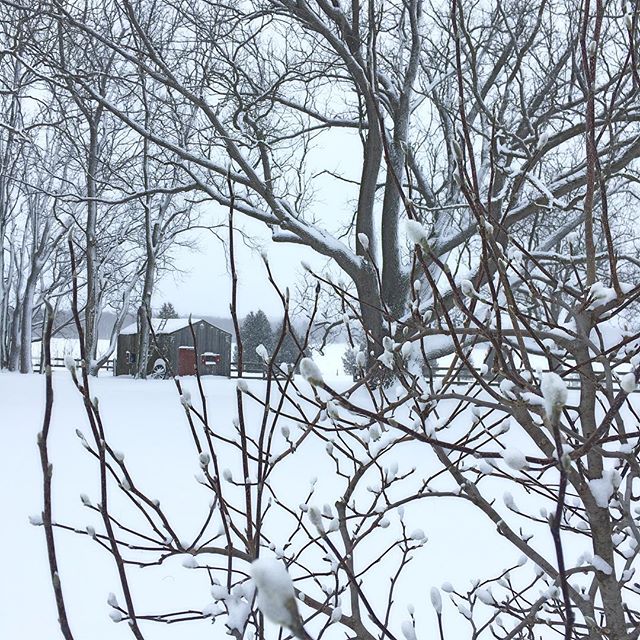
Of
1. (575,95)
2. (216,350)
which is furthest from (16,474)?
(216,350)

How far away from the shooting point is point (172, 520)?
124 inches

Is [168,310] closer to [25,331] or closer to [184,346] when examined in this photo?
[184,346]

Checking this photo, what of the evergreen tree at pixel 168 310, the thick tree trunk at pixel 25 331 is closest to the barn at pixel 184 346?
the thick tree trunk at pixel 25 331

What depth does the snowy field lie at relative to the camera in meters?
2.29

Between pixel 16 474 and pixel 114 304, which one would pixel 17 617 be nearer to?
pixel 16 474

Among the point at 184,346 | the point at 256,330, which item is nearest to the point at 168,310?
the point at 256,330

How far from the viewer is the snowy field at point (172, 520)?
7.53 feet

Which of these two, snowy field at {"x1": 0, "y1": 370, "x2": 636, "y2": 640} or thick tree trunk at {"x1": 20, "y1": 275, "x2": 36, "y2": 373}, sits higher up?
thick tree trunk at {"x1": 20, "y1": 275, "x2": 36, "y2": 373}

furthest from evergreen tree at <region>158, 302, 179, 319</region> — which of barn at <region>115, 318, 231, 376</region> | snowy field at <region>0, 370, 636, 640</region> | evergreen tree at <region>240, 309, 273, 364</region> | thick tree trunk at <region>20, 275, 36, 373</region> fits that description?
snowy field at <region>0, 370, 636, 640</region>

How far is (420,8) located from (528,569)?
371 inches

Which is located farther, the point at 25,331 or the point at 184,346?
the point at 184,346

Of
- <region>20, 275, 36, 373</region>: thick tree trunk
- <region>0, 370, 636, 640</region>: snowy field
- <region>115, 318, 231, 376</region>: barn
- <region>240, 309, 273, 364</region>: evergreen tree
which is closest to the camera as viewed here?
<region>0, 370, 636, 640</region>: snowy field

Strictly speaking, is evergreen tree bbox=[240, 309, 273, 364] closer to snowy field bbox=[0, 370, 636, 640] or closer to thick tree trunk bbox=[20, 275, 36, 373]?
thick tree trunk bbox=[20, 275, 36, 373]

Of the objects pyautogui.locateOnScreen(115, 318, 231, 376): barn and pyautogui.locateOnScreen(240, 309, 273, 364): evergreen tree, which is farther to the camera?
pyautogui.locateOnScreen(240, 309, 273, 364): evergreen tree
